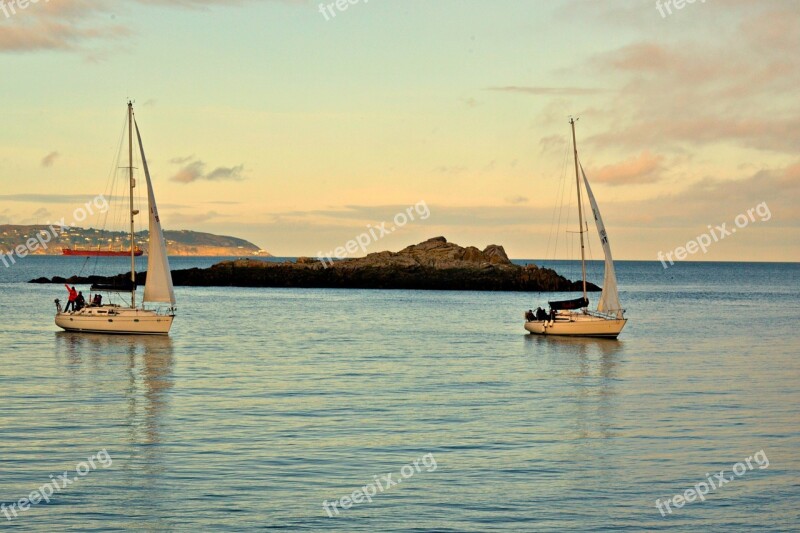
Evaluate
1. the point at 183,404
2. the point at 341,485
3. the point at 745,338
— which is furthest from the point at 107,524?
the point at 745,338

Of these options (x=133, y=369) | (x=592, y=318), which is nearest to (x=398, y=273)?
(x=592, y=318)

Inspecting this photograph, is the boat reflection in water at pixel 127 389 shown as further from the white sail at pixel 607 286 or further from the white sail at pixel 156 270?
the white sail at pixel 607 286

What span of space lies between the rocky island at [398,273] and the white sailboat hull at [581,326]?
7328 centimetres

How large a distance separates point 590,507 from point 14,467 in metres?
11.3

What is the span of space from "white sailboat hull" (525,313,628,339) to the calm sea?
309 cm

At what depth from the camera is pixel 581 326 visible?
56312 millimetres

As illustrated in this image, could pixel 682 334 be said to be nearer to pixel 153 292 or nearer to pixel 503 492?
pixel 153 292

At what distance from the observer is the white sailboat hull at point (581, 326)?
5572 centimetres

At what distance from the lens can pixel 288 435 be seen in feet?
79.1

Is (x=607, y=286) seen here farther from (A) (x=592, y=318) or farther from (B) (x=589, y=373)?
(B) (x=589, y=373)

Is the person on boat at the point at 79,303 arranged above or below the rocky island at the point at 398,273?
below

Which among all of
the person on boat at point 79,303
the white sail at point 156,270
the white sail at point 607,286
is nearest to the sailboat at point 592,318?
the white sail at point 607,286

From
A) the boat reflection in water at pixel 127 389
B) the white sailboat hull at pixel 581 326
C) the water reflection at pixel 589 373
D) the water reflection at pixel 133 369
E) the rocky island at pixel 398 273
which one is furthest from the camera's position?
the rocky island at pixel 398 273

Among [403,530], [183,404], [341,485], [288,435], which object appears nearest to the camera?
[403,530]
